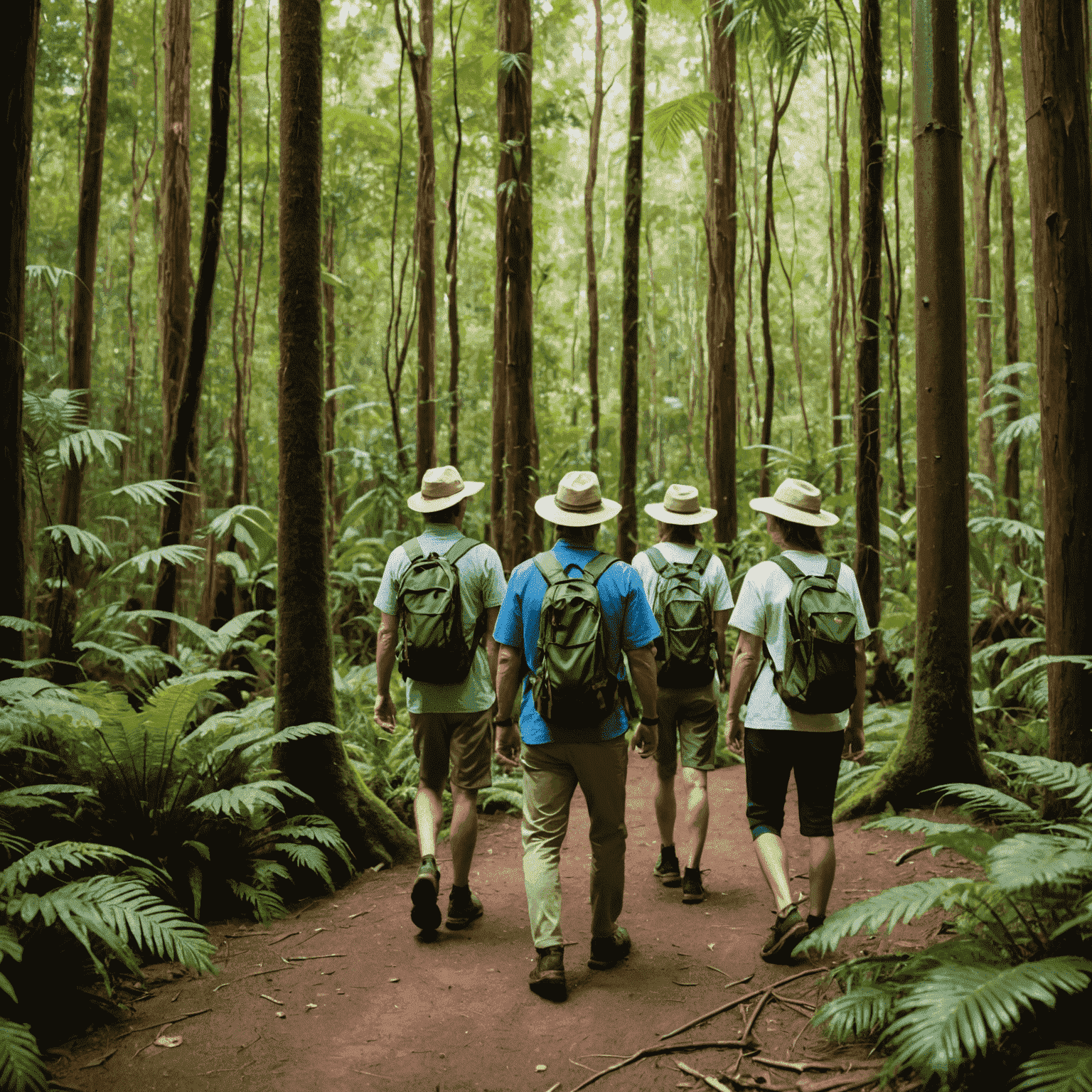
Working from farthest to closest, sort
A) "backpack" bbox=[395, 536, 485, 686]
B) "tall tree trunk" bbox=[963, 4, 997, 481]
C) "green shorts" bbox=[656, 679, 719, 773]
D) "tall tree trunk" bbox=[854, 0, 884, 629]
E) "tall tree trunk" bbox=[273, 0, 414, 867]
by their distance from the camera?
"tall tree trunk" bbox=[963, 4, 997, 481], "tall tree trunk" bbox=[854, 0, 884, 629], "tall tree trunk" bbox=[273, 0, 414, 867], "green shorts" bbox=[656, 679, 719, 773], "backpack" bbox=[395, 536, 485, 686]

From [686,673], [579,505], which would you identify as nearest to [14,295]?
[579,505]

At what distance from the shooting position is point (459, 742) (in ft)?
15.8

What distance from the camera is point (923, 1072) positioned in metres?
2.79

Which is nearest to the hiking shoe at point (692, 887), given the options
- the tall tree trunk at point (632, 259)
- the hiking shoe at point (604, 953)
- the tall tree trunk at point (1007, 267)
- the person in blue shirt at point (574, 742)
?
the person in blue shirt at point (574, 742)

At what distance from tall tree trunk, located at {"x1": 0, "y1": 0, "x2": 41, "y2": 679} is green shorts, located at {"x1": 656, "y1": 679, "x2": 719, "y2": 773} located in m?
3.74

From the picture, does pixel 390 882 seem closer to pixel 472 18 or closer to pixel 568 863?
pixel 568 863

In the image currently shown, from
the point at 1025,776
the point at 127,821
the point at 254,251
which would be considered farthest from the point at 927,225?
the point at 254,251

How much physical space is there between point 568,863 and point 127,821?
269cm

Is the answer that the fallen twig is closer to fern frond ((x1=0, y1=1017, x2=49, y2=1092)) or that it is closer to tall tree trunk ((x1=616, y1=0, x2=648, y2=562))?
fern frond ((x1=0, y1=1017, x2=49, y2=1092))

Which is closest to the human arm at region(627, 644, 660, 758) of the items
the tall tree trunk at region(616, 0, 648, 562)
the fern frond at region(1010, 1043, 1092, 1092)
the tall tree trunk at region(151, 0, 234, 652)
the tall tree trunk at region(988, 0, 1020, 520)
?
the fern frond at region(1010, 1043, 1092, 1092)

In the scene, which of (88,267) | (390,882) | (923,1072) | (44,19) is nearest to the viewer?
(923,1072)

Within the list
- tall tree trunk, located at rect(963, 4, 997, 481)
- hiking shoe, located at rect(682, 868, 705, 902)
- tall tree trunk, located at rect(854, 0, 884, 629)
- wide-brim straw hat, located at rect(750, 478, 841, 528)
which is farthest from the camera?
tall tree trunk, located at rect(963, 4, 997, 481)

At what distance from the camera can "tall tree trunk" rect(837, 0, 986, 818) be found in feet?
19.9

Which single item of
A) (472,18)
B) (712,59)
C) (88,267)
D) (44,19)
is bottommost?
(88,267)
